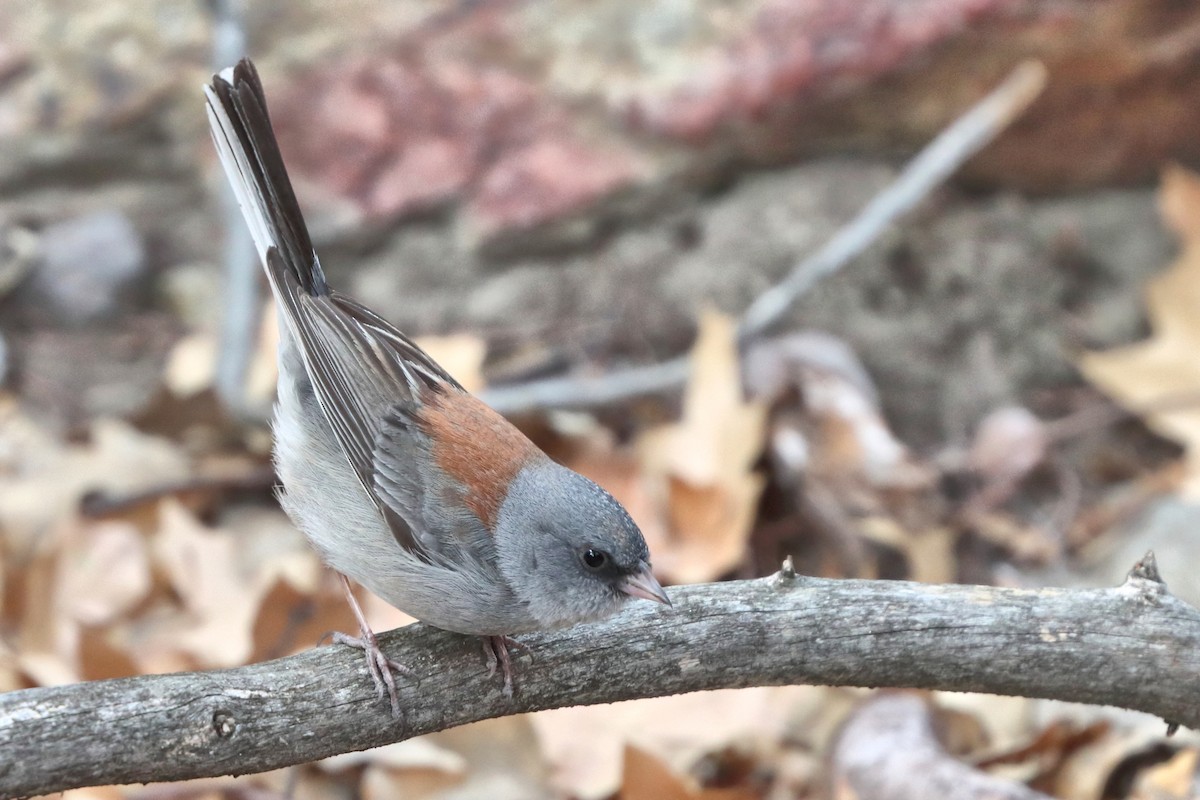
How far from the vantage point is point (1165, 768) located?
2.64 m

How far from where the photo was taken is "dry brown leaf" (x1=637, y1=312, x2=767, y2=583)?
3.45m

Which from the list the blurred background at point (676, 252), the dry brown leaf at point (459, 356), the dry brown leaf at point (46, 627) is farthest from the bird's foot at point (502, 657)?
the dry brown leaf at point (459, 356)

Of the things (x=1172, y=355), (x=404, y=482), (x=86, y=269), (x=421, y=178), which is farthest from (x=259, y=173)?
(x=1172, y=355)

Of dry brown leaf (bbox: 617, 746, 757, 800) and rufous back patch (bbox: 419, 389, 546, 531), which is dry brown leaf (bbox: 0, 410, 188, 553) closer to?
rufous back patch (bbox: 419, 389, 546, 531)

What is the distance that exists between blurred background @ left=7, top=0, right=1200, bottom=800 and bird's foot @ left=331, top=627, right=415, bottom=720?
1.52 metres

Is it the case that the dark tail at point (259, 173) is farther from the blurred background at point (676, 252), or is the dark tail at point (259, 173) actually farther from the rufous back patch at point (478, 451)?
the blurred background at point (676, 252)

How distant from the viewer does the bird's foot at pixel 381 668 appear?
6.76 ft

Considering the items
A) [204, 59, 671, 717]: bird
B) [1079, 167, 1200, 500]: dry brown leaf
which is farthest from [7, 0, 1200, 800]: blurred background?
[204, 59, 671, 717]: bird

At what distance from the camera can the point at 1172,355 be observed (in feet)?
13.0

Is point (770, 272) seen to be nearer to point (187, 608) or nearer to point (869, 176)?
point (869, 176)

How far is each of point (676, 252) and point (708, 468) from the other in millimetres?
1130

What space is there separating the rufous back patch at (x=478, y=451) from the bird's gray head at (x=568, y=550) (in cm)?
3

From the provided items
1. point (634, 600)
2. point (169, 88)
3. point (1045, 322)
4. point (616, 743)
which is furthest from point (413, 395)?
point (1045, 322)

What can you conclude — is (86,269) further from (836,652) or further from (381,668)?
(836,652)
